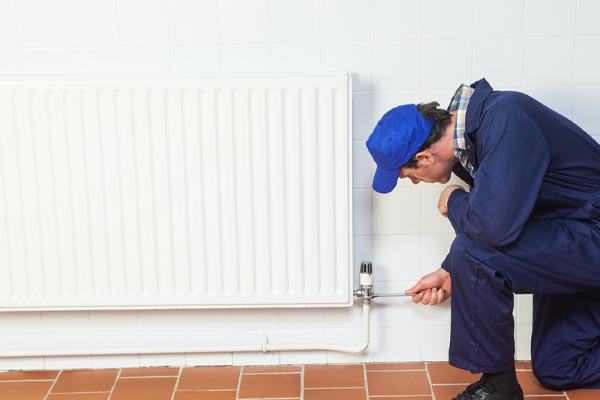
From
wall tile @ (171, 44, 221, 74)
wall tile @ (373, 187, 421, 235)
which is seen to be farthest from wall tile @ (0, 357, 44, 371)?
wall tile @ (373, 187, 421, 235)

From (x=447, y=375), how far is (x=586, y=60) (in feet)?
3.14

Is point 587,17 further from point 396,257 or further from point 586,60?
point 396,257

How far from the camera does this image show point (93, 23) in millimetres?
2318

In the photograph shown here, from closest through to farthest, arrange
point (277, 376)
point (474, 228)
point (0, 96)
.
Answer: point (474, 228) → point (0, 96) → point (277, 376)

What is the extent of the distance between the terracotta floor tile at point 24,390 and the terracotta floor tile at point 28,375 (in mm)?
28

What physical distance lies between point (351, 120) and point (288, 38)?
0.94 ft

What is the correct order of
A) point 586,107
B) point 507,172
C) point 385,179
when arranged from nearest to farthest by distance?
point 507,172 < point 385,179 < point 586,107

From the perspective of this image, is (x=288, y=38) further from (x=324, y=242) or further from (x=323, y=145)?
(x=324, y=242)

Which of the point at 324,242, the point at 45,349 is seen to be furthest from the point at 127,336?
the point at 324,242

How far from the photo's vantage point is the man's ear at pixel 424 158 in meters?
2.08

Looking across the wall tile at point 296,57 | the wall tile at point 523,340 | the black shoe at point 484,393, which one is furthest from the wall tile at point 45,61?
the wall tile at point 523,340

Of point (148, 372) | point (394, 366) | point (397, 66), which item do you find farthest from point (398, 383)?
point (397, 66)

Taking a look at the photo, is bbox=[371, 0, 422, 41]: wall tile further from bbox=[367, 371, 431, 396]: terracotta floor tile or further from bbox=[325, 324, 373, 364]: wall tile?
bbox=[367, 371, 431, 396]: terracotta floor tile

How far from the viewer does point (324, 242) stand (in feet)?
7.72
